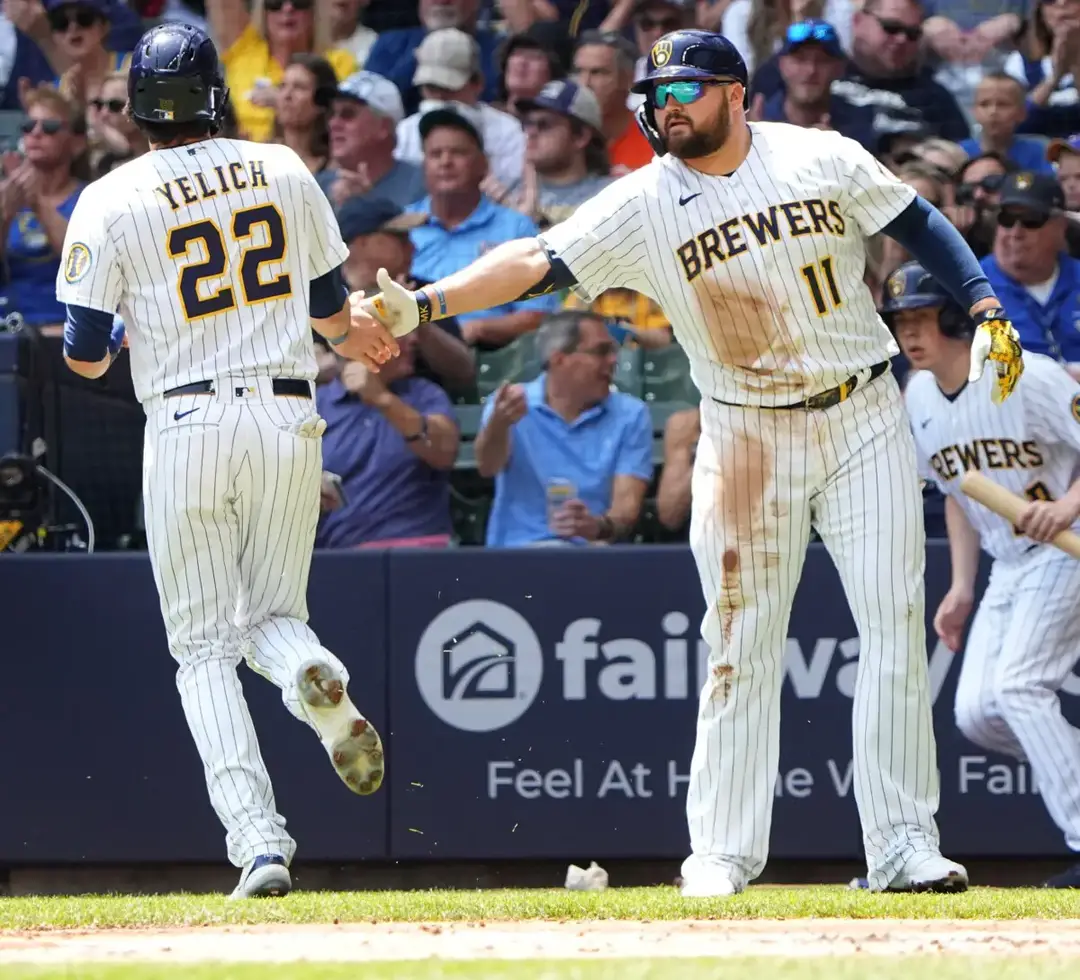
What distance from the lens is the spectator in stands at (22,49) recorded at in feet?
31.1

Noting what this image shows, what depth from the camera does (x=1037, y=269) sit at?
25.5ft

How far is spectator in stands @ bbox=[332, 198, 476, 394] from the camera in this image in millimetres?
7801

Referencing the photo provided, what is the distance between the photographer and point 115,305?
5.09m

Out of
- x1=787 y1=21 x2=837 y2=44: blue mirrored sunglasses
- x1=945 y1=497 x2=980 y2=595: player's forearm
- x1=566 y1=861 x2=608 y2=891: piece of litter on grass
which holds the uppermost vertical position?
x1=787 y1=21 x2=837 y2=44: blue mirrored sunglasses

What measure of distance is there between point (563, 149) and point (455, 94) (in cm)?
71

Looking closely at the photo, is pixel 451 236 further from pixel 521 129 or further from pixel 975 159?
pixel 975 159

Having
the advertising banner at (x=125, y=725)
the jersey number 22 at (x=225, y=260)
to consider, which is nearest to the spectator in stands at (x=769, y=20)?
the advertising banner at (x=125, y=725)

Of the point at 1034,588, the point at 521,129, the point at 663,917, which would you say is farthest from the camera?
the point at 521,129

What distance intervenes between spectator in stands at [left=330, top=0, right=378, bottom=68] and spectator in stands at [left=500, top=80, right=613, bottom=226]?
108 cm

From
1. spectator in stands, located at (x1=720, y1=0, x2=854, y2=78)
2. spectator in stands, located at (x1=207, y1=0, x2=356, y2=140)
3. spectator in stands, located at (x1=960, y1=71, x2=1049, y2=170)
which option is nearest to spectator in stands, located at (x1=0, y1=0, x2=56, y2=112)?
spectator in stands, located at (x1=207, y1=0, x2=356, y2=140)

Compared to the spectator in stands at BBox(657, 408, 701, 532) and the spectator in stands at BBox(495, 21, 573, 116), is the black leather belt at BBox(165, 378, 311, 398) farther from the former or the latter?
the spectator in stands at BBox(495, 21, 573, 116)

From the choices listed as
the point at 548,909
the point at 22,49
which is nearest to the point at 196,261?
the point at 548,909

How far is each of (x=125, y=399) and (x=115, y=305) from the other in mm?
2600

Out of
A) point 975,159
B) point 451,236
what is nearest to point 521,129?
point 451,236
